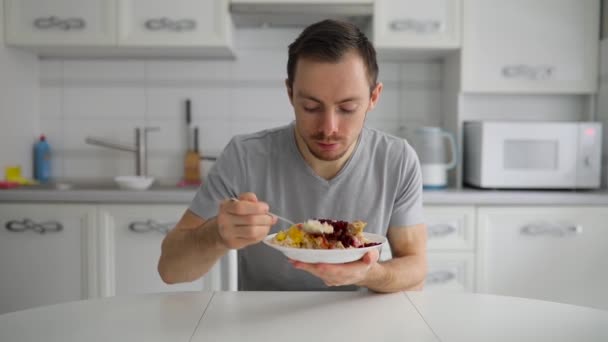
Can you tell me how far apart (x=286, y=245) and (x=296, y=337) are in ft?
0.54

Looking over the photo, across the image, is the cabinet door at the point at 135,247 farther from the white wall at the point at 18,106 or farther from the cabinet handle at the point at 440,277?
the cabinet handle at the point at 440,277

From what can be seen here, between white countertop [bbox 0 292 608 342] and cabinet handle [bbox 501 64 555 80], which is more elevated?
cabinet handle [bbox 501 64 555 80]

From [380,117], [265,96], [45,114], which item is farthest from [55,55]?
[380,117]

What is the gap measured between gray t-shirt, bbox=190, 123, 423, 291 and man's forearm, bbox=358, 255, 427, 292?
0.43ft

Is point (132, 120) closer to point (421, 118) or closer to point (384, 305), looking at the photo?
point (421, 118)

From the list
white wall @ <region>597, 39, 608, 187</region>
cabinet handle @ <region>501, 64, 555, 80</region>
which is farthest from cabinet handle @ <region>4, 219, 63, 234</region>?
white wall @ <region>597, 39, 608, 187</region>

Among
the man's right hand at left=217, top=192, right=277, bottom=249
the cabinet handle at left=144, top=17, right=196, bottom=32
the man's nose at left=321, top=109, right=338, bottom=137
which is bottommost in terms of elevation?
the man's right hand at left=217, top=192, right=277, bottom=249

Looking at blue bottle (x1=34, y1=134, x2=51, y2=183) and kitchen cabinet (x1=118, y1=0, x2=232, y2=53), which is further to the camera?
blue bottle (x1=34, y1=134, x2=51, y2=183)

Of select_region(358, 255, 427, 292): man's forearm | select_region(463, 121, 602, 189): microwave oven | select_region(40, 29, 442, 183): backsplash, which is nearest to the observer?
select_region(358, 255, 427, 292): man's forearm

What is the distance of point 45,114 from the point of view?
2855 mm

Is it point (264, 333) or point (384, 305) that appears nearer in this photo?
point (264, 333)

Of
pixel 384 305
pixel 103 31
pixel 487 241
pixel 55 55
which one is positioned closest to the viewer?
pixel 384 305

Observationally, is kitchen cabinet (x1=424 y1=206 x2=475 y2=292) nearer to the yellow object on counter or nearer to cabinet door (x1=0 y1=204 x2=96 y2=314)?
cabinet door (x1=0 y1=204 x2=96 y2=314)

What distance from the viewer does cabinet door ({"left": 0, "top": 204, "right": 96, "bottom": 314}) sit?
2.29 meters
